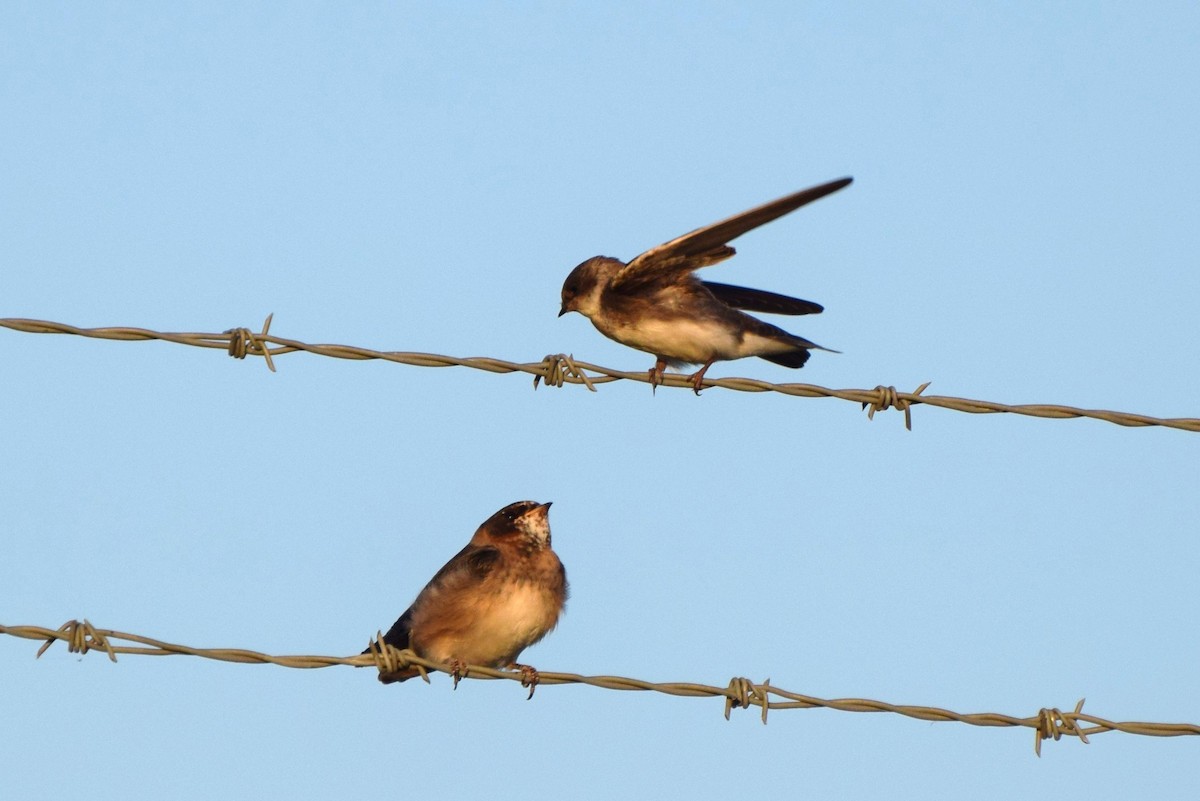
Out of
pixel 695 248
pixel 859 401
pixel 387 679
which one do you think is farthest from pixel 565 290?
pixel 859 401

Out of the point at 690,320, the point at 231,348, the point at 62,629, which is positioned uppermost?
the point at 690,320

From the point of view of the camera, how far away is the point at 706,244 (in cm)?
772

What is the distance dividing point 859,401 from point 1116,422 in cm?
85

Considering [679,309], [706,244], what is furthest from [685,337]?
[706,244]

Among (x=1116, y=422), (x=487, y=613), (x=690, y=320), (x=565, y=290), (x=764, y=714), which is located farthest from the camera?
(x=565, y=290)

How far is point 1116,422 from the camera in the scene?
5723mm

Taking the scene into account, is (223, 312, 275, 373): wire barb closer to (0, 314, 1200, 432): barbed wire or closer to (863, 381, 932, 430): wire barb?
(0, 314, 1200, 432): barbed wire

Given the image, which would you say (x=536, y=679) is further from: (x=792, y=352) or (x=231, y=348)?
(x=792, y=352)

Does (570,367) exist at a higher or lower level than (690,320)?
lower

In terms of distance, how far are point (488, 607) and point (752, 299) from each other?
2403 mm

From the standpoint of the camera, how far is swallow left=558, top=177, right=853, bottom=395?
8.68 meters

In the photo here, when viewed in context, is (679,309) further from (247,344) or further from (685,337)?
(247,344)

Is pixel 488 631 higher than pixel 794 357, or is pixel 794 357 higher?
pixel 794 357

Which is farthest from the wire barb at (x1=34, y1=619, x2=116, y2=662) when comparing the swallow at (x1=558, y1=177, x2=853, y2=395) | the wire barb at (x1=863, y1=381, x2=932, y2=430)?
the swallow at (x1=558, y1=177, x2=853, y2=395)
